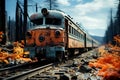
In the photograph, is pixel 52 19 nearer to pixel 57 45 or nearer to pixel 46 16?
pixel 46 16

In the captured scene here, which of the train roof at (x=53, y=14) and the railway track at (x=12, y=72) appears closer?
the railway track at (x=12, y=72)

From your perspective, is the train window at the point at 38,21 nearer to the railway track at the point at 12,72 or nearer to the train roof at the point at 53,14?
the train roof at the point at 53,14

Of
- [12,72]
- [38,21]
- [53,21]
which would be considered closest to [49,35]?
[53,21]

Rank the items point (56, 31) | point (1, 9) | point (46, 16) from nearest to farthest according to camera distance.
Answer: point (56, 31)
point (46, 16)
point (1, 9)

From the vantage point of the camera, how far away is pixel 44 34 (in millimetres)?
14633

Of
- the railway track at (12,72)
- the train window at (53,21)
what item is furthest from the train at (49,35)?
the railway track at (12,72)

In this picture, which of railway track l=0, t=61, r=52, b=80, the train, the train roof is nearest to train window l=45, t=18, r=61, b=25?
the train

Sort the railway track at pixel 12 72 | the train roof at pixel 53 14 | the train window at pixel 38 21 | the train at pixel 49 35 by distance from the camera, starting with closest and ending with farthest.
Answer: the railway track at pixel 12 72, the train at pixel 49 35, the train roof at pixel 53 14, the train window at pixel 38 21

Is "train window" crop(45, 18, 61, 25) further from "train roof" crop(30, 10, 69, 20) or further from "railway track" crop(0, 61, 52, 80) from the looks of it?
"railway track" crop(0, 61, 52, 80)

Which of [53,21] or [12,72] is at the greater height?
[53,21]

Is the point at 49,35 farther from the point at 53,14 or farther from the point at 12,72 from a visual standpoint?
the point at 12,72

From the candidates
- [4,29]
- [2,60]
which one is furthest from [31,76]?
[4,29]

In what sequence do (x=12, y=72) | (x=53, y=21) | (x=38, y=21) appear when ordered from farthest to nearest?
(x=38, y=21), (x=53, y=21), (x=12, y=72)

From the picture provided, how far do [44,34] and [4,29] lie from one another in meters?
10.8
